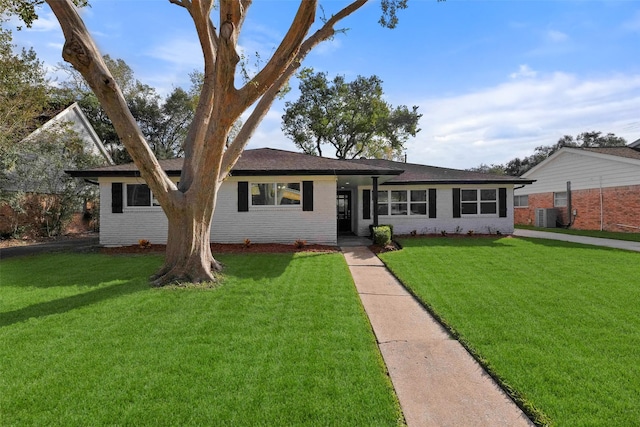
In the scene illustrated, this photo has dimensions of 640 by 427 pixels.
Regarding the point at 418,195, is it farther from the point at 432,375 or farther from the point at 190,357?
the point at 190,357

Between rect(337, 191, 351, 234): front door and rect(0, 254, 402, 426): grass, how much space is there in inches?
437

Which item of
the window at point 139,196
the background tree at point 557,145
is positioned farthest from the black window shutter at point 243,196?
the background tree at point 557,145

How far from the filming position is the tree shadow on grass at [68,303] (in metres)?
4.89

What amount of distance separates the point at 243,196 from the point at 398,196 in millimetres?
7241

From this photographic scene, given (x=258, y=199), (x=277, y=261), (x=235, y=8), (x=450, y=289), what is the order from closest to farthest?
(x=235, y=8) < (x=450, y=289) < (x=277, y=261) < (x=258, y=199)

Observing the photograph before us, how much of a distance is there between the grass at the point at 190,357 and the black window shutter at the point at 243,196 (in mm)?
5746

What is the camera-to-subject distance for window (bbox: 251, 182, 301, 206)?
40.3 feet

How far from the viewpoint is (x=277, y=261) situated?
933 cm

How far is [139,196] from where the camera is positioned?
484 inches

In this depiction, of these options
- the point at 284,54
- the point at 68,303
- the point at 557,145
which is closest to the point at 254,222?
the point at 68,303

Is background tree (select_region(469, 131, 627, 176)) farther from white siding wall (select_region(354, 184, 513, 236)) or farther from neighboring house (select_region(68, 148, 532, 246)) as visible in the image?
neighboring house (select_region(68, 148, 532, 246))

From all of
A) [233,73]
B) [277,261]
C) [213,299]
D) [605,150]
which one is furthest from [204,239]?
[605,150]

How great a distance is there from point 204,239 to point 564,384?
635 centimetres

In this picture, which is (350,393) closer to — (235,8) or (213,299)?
(213,299)
